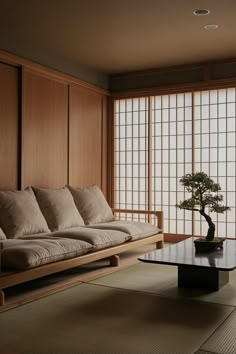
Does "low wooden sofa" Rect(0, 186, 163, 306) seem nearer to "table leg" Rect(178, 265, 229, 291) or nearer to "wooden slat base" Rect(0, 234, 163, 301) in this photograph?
"wooden slat base" Rect(0, 234, 163, 301)

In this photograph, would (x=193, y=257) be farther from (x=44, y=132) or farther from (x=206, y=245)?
(x=44, y=132)

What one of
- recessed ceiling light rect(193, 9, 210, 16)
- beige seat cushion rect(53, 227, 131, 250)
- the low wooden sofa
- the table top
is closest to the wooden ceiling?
recessed ceiling light rect(193, 9, 210, 16)

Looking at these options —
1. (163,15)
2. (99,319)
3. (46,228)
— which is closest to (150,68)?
(163,15)

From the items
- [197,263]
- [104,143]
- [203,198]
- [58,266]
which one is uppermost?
[104,143]

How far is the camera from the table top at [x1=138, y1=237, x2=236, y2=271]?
3412 mm

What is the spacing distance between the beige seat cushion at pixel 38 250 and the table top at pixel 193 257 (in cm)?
69

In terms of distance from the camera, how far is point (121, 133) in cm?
695

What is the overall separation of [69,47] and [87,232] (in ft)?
7.92

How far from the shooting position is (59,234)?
14.5 feet

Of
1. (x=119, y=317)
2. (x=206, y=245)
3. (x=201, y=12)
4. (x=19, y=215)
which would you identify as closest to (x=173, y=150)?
(x=201, y=12)

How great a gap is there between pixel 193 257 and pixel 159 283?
0.43 m

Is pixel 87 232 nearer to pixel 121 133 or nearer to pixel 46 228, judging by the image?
pixel 46 228

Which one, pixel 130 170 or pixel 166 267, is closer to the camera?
pixel 166 267

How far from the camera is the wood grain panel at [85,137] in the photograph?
6.05 metres
